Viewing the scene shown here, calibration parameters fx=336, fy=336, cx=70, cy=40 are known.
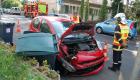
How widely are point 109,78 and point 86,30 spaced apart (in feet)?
4.93

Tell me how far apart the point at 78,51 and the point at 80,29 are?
610 millimetres

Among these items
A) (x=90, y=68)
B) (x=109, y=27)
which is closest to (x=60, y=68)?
(x=90, y=68)

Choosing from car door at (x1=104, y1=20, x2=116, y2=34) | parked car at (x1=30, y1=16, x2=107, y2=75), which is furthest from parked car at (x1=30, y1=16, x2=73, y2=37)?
car door at (x1=104, y1=20, x2=116, y2=34)

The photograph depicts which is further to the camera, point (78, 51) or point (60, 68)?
point (78, 51)

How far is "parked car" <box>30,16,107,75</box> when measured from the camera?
8727mm

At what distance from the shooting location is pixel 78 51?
9.13 m

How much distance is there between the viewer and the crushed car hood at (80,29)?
28.7 feet

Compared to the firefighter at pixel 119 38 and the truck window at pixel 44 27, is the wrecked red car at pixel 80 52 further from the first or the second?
the truck window at pixel 44 27

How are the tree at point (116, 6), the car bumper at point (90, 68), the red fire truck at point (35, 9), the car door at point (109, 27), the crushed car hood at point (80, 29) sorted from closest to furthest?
1. the crushed car hood at point (80, 29)
2. the car bumper at point (90, 68)
3. the car door at point (109, 27)
4. the red fire truck at point (35, 9)
5. the tree at point (116, 6)

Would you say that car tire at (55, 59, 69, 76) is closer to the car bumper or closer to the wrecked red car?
the wrecked red car

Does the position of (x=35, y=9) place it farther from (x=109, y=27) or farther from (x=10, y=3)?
(x=10, y=3)

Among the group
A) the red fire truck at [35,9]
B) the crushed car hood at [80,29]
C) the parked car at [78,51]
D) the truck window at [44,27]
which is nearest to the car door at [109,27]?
the truck window at [44,27]

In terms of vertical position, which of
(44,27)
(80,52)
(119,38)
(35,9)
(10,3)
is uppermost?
(44,27)

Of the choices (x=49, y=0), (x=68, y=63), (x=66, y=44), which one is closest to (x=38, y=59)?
(x=68, y=63)
